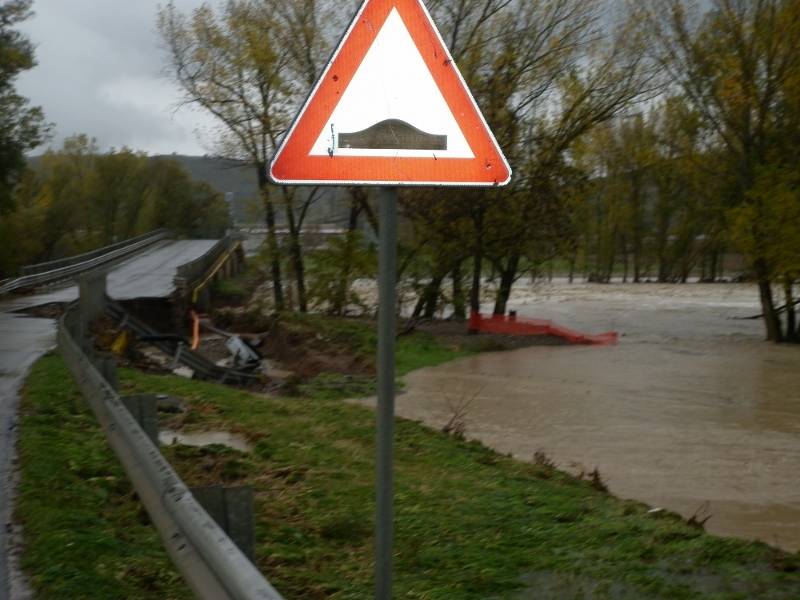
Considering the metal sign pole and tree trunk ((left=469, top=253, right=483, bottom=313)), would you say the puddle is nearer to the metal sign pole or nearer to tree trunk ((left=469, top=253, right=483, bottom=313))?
the metal sign pole

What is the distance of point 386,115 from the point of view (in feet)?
12.4

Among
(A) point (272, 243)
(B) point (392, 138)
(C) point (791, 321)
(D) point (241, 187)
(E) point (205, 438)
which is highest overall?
(D) point (241, 187)

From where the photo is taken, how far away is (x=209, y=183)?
76.9 meters

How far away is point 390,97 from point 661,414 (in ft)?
55.9

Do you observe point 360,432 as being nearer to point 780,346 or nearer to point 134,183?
point 780,346

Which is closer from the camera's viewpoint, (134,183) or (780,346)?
(780,346)

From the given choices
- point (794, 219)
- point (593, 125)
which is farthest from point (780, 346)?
point (593, 125)

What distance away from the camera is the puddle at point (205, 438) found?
413 inches

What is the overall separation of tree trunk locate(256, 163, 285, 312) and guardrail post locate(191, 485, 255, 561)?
117 ft

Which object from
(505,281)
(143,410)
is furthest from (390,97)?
(505,281)

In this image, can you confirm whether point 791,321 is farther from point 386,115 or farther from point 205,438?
point 386,115

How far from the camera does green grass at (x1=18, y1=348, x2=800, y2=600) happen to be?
5645mm

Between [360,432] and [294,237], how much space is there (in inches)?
1126

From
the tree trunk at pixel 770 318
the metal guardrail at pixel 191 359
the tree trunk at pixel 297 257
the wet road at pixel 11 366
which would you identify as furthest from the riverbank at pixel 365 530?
the tree trunk at pixel 297 257
